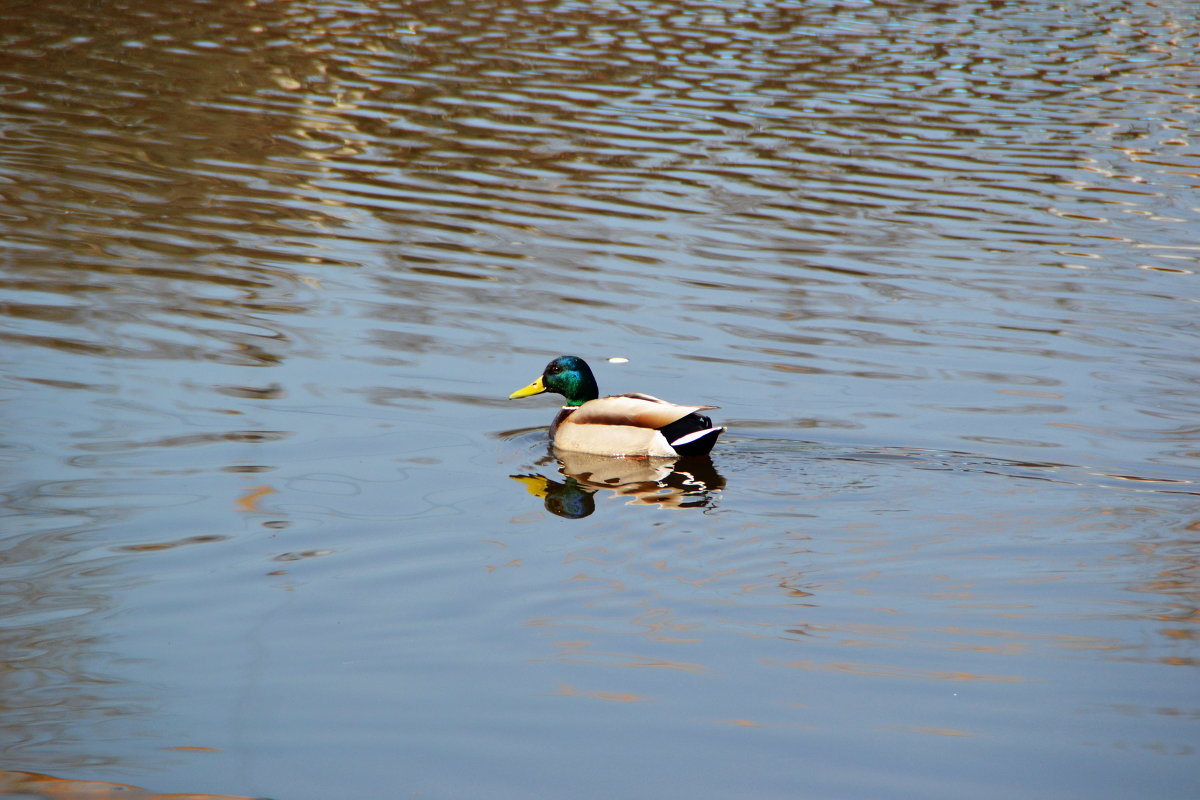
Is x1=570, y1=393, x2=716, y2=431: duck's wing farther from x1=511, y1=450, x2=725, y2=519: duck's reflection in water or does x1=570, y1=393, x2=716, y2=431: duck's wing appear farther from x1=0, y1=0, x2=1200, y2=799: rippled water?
x1=0, y1=0, x2=1200, y2=799: rippled water

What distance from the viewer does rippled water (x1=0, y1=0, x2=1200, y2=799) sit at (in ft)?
16.9

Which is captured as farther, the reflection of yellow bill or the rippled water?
the reflection of yellow bill

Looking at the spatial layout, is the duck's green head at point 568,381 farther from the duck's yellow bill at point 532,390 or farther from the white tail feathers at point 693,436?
the white tail feathers at point 693,436

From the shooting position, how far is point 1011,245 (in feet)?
43.0

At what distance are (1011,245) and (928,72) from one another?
361 inches

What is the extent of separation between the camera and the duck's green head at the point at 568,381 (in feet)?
29.9

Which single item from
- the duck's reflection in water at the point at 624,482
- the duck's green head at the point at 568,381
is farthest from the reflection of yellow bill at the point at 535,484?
the duck's green head at the point at 568,381

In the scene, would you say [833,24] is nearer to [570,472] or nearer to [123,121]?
[123,121]

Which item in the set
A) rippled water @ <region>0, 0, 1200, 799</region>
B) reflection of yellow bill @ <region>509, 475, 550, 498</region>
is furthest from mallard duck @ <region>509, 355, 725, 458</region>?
reflection of yellow bill @ <region>509, 475, 550, 498</region>

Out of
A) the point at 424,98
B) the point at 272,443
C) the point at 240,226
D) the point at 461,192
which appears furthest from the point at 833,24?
the point at 272,443

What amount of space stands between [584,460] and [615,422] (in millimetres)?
280

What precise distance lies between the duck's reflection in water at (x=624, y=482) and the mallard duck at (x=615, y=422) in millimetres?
70

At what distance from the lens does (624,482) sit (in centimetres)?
827

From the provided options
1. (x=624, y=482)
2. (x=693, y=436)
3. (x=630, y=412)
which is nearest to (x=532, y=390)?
(x=630, y=412)
